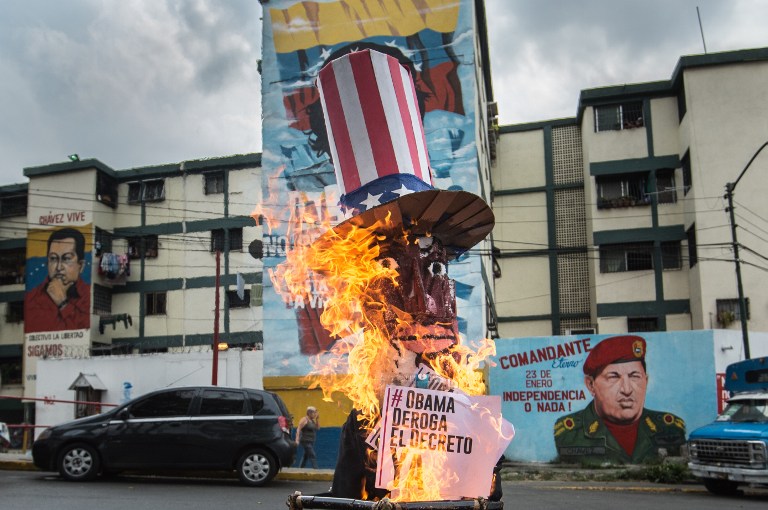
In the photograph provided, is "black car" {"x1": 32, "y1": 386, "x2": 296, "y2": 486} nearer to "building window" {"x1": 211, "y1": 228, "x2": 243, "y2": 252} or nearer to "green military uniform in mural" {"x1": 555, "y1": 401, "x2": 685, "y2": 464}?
"green military uniform in mural" {"x1": 555, "y1": 401, "x2": 685, "y2": 464}

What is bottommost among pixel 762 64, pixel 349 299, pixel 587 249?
pixel 349 299

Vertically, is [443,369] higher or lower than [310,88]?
lower

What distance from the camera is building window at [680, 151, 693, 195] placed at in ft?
93.8

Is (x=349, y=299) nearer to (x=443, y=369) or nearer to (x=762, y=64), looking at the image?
(x=443, y=369)

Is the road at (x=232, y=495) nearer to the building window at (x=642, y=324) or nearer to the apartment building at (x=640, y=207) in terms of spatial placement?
the apartment building at (x=640, y=207)

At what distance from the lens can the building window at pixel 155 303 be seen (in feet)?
113

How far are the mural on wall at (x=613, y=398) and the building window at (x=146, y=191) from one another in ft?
Answer: 71.5

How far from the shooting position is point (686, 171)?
95.5 feet

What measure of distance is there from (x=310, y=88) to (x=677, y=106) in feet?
49.3

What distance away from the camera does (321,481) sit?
14.5m

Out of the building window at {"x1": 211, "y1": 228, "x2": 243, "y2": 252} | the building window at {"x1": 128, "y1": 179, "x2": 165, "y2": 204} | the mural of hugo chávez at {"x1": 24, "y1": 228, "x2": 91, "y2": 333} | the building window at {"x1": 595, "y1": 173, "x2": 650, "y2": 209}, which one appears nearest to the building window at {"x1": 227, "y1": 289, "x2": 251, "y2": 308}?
the building window at {"x1": 211, "y1": 228, "x2": 243, "y2": 252}

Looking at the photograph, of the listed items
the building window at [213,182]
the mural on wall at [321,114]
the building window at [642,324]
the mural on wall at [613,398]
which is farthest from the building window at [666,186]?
the building window at [213,182]

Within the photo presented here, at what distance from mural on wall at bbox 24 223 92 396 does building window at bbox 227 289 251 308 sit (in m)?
6.38

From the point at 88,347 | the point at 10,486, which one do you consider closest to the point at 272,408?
the point at 10,486
